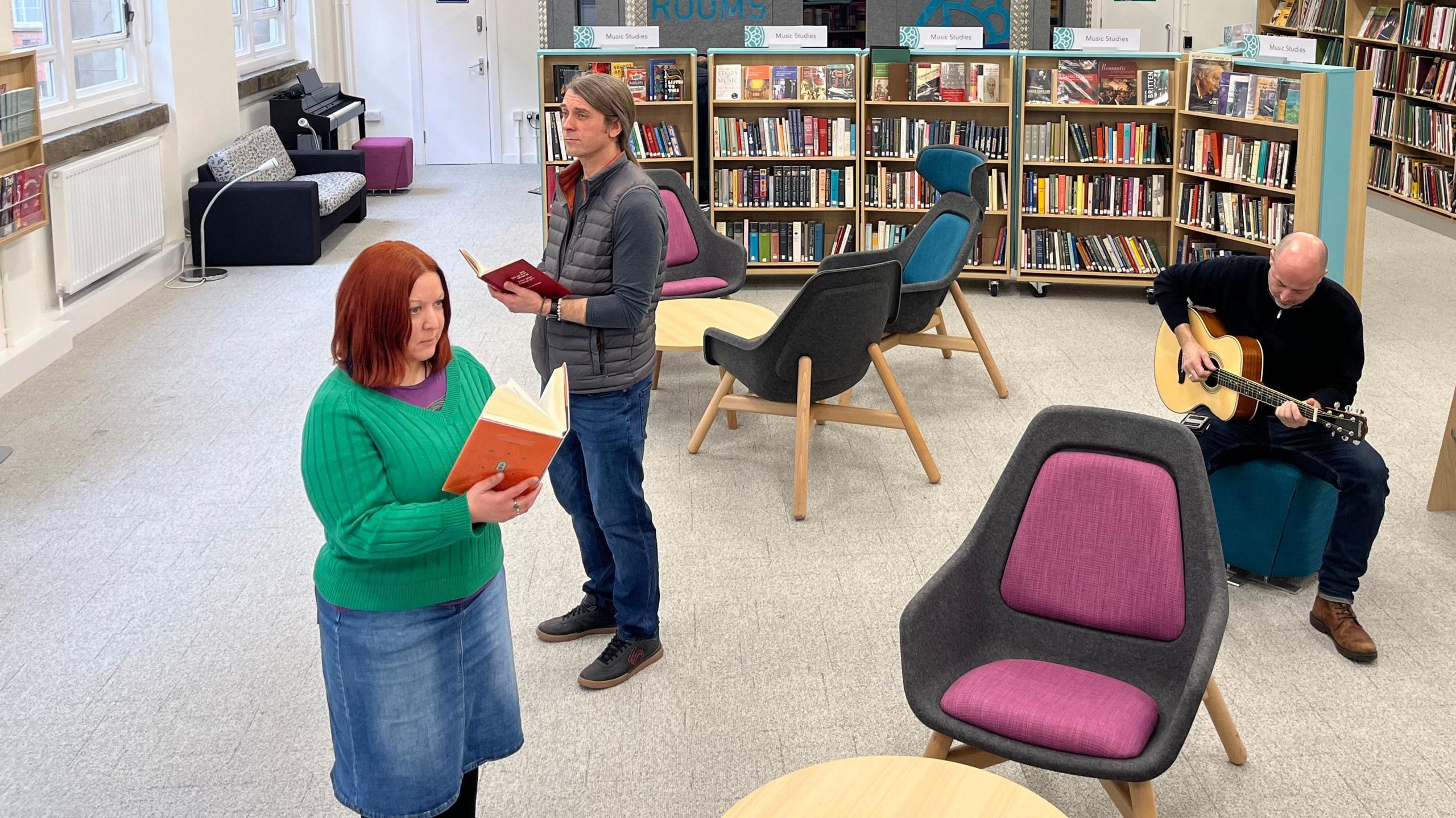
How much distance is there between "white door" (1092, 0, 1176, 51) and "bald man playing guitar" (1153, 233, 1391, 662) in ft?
32.0

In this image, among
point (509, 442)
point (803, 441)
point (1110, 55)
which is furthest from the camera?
point (1110, 55)

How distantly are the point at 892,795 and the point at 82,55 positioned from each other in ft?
25.0

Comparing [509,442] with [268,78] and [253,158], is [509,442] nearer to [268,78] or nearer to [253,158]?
[253,158]

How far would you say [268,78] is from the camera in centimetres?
1124

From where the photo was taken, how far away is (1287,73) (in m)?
7.09

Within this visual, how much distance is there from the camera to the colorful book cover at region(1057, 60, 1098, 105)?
791 centimetres

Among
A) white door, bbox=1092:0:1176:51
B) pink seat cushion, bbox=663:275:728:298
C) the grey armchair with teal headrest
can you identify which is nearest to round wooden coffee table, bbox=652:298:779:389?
pink seat cushion, bbox=663:275:728:298

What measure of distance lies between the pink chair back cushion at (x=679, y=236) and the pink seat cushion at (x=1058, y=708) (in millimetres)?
3884

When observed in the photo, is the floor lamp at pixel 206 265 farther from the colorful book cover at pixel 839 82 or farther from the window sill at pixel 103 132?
the colorful book cover at pixel 839 82

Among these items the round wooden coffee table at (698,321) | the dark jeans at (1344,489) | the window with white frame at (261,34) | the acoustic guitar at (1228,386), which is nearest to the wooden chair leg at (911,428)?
the round wooden coffee table at (698,321)

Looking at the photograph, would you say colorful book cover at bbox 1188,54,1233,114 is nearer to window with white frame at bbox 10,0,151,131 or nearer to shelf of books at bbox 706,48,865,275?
shelf of books at bbox 706,48,865,275

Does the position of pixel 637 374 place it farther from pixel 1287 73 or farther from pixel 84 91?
pixel 84 91

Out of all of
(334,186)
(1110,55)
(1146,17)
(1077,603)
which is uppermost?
(1146,17)

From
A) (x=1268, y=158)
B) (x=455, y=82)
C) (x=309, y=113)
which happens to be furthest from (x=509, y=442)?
(x=455, y=82)
